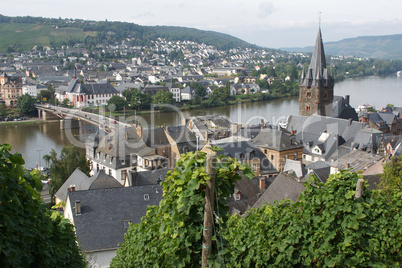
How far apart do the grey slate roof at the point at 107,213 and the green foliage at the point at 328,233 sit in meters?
4.95

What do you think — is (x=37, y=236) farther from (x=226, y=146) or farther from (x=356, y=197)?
(x=226, y=146)

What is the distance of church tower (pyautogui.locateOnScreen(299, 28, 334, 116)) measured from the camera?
28984mm

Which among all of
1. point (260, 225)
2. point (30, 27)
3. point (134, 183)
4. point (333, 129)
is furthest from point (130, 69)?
point (260, 225)

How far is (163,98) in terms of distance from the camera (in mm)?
46875

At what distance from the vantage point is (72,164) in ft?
56.7

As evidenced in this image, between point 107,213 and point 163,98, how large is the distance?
37.2 meters

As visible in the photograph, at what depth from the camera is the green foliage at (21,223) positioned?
2754 mm

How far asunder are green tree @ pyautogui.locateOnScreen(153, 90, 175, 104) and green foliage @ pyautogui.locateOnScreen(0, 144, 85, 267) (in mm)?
43434

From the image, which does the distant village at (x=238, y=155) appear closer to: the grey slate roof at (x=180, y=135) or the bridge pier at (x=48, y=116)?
the grey slate roof at (x=180, y=135)

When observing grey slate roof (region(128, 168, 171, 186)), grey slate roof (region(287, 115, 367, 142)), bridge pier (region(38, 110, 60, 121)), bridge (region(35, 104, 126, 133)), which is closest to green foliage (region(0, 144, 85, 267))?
grey slate roof (region(128, 168, 171, 186))

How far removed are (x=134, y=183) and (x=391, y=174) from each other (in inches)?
307

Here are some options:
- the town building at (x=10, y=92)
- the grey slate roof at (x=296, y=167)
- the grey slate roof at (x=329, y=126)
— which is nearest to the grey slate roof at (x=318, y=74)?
the grey slate roof at (x=329, y=126)

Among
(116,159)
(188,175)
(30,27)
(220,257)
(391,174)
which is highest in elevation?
(30,27)

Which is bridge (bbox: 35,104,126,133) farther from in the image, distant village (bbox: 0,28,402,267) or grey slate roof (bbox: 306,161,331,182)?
grey slate roof (bbox: 306,161,331,182)
